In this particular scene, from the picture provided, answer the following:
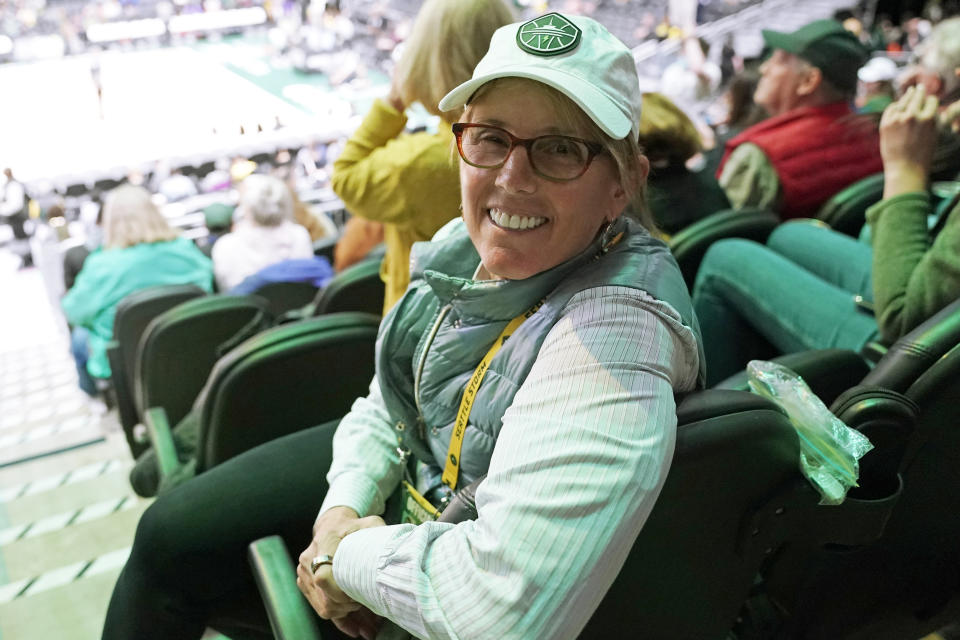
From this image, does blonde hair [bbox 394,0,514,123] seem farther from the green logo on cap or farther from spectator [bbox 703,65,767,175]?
spectator [bbox 703,65,767,175]

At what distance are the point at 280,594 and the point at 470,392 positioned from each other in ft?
1.12

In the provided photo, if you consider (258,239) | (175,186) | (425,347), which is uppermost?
(425,347)

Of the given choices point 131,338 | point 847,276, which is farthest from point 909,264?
point 131,338

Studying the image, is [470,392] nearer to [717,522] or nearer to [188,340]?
[717,522]

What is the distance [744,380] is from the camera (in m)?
1.10

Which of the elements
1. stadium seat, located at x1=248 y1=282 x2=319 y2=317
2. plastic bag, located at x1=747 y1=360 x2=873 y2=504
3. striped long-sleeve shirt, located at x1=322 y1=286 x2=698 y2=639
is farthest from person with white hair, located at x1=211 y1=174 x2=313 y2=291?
plastic bag, located at x1=747 y1=360 x2=873 y2=504

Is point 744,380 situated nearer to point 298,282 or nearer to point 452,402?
point 452,402

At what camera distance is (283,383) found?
131 cm

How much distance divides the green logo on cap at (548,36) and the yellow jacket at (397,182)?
2.00 ft

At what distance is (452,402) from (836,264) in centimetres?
112

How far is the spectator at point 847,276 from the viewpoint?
1157mm

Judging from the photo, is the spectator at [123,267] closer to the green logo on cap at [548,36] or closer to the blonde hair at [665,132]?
the blonde hair at [665,132]

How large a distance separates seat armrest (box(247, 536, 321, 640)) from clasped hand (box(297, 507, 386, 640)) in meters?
0.02

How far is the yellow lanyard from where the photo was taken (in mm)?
880
